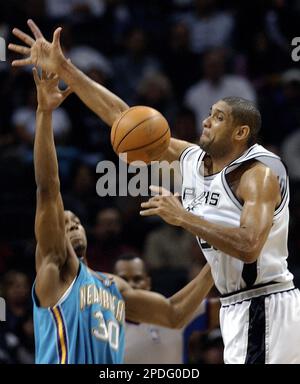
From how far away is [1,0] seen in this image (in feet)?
36.2

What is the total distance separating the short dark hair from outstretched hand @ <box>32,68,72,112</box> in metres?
0.92

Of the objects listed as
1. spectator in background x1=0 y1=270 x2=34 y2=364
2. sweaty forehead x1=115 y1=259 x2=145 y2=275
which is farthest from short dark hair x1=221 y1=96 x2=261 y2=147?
spectator in background x1=0 y1=270 x2=34 y2=364

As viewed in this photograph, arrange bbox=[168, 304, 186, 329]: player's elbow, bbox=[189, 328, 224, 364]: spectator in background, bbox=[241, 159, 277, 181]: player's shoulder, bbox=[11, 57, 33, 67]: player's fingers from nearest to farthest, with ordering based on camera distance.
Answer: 1. bbox=[241, 159, 277, 181]: player's shoulder
2. bbox=[11, 57, 33, 67]: player's fingers
3. bbox=[168, 304, 186, 329]: player's elbow
4. bbox=[189, 328, 224, 364]: spectator in background

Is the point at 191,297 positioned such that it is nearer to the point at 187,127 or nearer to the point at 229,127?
the point at 229,127

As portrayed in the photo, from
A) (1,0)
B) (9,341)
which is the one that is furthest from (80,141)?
(9,341)

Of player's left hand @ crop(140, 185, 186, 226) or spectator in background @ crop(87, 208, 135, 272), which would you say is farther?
spectator in background @ crop(87, 208, 135, 272)

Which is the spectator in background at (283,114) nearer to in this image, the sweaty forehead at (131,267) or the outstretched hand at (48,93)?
the sweaty forehead at (131,267)

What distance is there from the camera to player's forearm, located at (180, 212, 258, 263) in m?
4.61

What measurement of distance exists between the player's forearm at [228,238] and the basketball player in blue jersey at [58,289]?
950mm

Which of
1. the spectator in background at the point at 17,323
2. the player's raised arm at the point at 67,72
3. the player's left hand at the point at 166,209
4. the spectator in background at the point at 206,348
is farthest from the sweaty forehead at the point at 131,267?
the player's left hand at the point at 166,209

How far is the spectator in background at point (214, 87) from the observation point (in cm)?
1013

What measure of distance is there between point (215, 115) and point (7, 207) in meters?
4.37

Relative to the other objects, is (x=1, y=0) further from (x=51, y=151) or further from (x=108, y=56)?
(x=51, y=151)

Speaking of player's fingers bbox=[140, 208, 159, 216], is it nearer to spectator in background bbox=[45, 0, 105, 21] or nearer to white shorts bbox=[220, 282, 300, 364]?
white shorts bbox=[220, 282, 300, 364]
